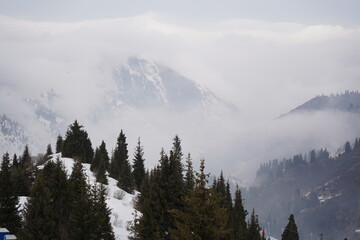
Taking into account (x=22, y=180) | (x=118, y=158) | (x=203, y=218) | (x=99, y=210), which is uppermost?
(x=118, y=158)

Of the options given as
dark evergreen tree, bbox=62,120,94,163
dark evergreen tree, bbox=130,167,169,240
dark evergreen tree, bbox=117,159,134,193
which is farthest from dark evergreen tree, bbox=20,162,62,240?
dark evergreen tree, bbox=62,120,94,163

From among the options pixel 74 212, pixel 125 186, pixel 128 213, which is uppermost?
pixel 125 186

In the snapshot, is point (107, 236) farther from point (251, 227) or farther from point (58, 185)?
point (251, 227)

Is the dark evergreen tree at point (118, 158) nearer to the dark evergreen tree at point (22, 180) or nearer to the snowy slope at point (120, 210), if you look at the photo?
the snowy slope at point (120, 210)

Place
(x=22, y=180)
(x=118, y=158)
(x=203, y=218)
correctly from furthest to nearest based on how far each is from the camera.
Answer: (x=118, y=158) → (x=22, y=180) → (x=203, y=218)

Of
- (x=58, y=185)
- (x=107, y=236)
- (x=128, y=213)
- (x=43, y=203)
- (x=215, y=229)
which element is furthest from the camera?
(x=128, y=213)

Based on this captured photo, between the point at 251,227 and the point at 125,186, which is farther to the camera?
the point at 251,227

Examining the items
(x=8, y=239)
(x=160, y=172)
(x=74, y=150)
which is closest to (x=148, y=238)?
(x=160, y=172)

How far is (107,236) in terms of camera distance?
32.7m

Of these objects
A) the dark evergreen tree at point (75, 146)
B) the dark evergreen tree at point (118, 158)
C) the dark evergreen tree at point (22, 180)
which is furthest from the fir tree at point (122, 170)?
the dark evergreen tree at point (22, 180)

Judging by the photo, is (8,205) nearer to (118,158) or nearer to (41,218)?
(41,218)

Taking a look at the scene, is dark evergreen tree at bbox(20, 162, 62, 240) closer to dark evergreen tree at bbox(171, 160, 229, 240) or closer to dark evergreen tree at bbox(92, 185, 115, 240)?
dark evergreen tree at bbox(92, 185, 115, 240)

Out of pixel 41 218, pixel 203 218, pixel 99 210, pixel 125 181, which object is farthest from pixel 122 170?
pixel 203 218

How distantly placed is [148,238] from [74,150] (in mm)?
47044
